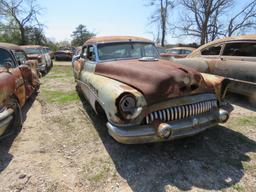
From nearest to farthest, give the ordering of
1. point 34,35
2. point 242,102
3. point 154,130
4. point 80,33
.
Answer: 1. point 154,130
2. point 242,102
3. point 34,35
4. point 80,33

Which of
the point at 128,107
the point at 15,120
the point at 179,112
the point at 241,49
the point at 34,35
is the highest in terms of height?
the point at 34,35

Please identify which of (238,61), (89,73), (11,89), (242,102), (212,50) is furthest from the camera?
(212,50)

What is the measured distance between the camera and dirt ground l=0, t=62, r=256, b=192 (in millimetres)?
2947

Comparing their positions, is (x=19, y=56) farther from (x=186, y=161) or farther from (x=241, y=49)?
(x=241, y=49)

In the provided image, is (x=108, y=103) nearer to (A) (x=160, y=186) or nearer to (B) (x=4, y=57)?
(A) (x=160, y=186)

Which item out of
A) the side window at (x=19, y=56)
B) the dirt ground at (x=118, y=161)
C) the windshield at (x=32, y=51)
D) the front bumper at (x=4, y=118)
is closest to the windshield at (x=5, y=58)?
the side window at (x=19, y=56)

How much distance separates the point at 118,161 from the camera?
3.46 m

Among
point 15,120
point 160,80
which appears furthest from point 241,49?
point 15,120

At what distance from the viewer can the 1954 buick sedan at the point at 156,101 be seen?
308cm

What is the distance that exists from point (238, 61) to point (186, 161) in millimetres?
3645

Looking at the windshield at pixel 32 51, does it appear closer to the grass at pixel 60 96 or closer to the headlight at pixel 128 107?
the grass at pixel 60 96

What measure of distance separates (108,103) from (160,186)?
1298 mm

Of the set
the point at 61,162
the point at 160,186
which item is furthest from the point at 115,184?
the point at 61,162

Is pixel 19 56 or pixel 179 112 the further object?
pixel 19 56
